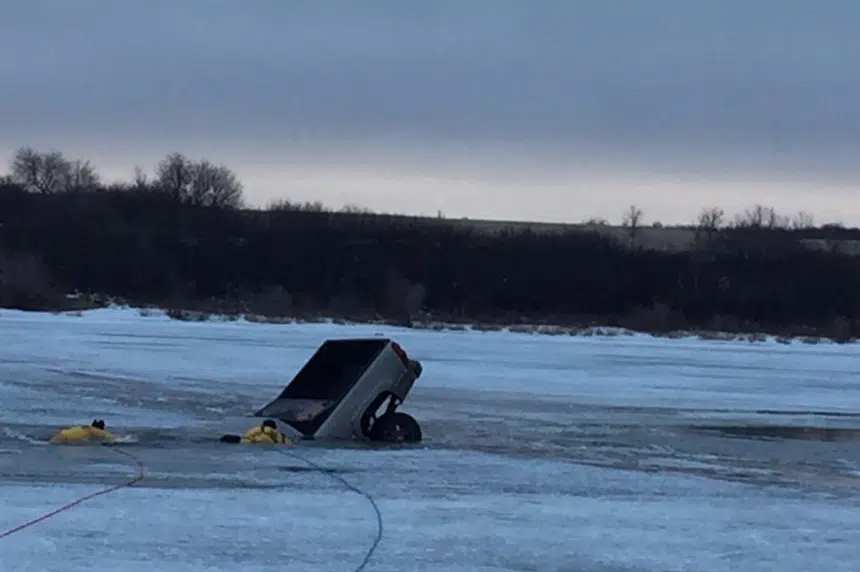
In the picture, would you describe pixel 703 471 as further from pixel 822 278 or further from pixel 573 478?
pixel 822 278

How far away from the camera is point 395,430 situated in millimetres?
15625

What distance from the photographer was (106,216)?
87750 millimetres

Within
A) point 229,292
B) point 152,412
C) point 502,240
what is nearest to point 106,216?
point 229,292

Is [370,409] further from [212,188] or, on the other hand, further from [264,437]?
[212,188]

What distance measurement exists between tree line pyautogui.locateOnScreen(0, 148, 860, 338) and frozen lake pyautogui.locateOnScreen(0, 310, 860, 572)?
2096 inches

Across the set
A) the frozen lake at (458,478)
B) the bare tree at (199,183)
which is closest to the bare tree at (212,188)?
the bare tree at (199,183)

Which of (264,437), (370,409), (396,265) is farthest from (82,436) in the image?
(396,265)

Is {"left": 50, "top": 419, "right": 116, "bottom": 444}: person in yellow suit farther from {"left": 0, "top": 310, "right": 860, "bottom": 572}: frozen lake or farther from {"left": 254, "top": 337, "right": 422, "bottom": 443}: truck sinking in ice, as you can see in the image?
{"left": 254, "top": 337, "right": 422, "bottom": 443}: truck sinking in ice

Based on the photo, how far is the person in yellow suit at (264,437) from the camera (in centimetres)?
1481

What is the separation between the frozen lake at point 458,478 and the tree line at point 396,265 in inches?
2096

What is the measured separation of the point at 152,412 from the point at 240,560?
983 centimetres

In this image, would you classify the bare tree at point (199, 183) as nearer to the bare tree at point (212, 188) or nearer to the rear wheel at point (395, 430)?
the bare tree at point (212, 188)

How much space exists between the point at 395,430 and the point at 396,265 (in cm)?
7201

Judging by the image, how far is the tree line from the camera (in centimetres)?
8169
